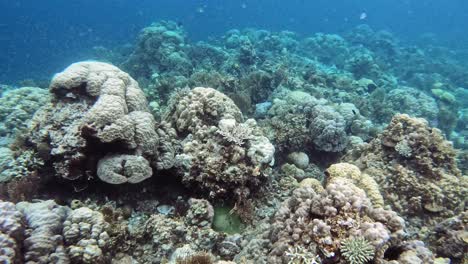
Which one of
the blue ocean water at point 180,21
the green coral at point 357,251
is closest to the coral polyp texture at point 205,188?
the green coral at point 357,251

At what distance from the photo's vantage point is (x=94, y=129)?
17.3ft

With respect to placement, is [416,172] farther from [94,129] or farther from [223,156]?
[94,129]

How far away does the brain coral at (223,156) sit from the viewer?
18.8 ft

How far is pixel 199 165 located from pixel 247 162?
95cm

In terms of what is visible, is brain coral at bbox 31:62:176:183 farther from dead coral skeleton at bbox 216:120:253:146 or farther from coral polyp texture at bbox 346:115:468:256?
coral polyp texture at bbox 346:115:468:256

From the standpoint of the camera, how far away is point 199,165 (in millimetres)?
5848

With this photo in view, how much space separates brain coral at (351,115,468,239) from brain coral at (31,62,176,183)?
196 inches

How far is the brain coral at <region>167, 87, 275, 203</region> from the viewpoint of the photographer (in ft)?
18.8

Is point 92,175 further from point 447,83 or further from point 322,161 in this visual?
point 447,83

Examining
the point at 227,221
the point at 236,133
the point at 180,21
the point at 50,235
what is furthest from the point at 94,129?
the point at 180,21

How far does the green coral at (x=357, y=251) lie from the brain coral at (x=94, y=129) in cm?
349

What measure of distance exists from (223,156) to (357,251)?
2855 millimetres

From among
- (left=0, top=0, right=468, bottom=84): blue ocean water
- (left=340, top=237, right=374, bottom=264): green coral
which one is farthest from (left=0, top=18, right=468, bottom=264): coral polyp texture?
(left=0, top=0, right=468, bottom=84): blue ocean water

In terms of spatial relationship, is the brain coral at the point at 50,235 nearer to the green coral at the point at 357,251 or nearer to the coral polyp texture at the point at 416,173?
the green coral at the point at 357,251
